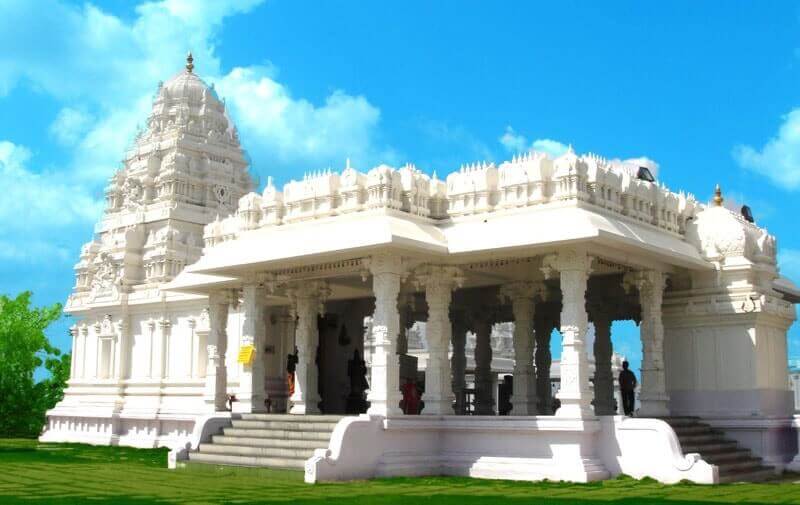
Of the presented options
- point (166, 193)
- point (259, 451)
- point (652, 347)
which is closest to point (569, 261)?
point (652, 347)

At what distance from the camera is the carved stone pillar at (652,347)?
18.5 m

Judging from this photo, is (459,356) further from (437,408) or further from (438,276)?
(437,408)

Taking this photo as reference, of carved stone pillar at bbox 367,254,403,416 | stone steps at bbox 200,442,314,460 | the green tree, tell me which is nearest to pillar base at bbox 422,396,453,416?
carved stone pillar at bbox 367,254,403,416

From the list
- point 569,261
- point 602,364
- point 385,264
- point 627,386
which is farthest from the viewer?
point 602,364

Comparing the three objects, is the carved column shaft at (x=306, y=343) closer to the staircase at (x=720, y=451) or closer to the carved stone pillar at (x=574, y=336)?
the carved stone pillar at (x=574, y=336)

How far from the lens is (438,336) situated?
1839 centimetres

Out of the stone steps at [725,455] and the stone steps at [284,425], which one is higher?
the stone steps at [284,425]

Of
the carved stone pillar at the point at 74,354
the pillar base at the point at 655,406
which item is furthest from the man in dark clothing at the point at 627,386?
the carved stone pillar at the point at 74,354

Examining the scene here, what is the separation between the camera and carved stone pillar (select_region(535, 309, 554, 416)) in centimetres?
2538

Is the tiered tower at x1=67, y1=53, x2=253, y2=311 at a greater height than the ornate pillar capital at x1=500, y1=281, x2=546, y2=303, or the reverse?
the tiered tower at x1=67, y1=53, x2=253, y2=311

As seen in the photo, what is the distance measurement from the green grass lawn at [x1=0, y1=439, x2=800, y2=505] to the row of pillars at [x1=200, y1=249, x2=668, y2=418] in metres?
1.84

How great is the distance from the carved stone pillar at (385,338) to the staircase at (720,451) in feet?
17.2

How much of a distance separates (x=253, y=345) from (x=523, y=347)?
5.83m

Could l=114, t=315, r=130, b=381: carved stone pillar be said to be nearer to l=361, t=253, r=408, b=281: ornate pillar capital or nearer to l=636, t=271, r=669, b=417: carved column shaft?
l=361, t=253, r=408, b=281: ornate pillar capital
